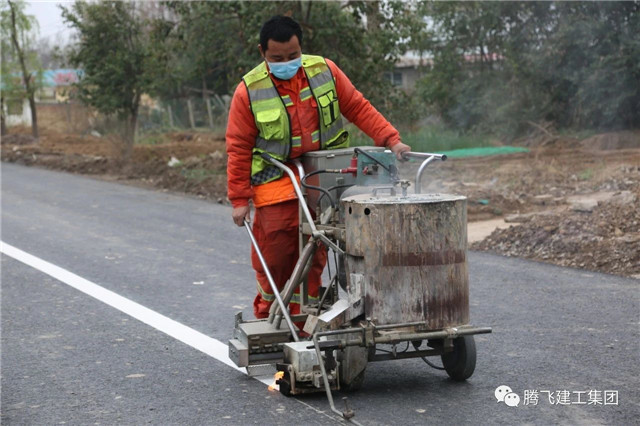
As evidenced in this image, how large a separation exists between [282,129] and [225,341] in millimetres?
1777

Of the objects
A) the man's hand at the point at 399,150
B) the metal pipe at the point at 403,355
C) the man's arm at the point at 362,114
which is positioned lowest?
the metal pipe at the point at 403,355

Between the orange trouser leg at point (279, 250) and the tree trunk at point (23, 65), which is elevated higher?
the tree trunk at point (23, 65)

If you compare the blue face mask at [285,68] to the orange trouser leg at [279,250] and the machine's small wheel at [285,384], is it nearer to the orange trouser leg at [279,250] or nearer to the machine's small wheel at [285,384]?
the orange trouser leg at [279,250]

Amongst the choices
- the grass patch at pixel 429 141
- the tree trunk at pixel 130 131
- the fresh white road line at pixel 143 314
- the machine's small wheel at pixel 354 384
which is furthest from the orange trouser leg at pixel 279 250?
the tree trunk at pixel 130 131

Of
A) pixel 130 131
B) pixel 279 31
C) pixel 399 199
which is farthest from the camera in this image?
pixel 130 131

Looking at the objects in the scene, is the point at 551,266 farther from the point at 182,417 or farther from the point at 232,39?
the point at 232,39

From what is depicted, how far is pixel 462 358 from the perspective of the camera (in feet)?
17.9

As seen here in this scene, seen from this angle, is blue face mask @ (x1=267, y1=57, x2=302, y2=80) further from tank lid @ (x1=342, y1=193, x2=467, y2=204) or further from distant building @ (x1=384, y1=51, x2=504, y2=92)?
distant building @ (x1=384, y1=51, x2=504, y2=92)

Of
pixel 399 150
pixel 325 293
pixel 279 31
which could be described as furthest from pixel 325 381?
pixel 279 31

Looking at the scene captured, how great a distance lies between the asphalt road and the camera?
16.7ft

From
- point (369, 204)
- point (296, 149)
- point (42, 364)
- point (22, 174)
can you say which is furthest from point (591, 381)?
point (22, 174)

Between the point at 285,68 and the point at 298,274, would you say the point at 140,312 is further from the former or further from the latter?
the point at 285,68

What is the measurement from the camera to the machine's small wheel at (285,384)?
17.3 ft

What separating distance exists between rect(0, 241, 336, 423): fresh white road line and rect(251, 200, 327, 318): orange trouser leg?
1.73ft
